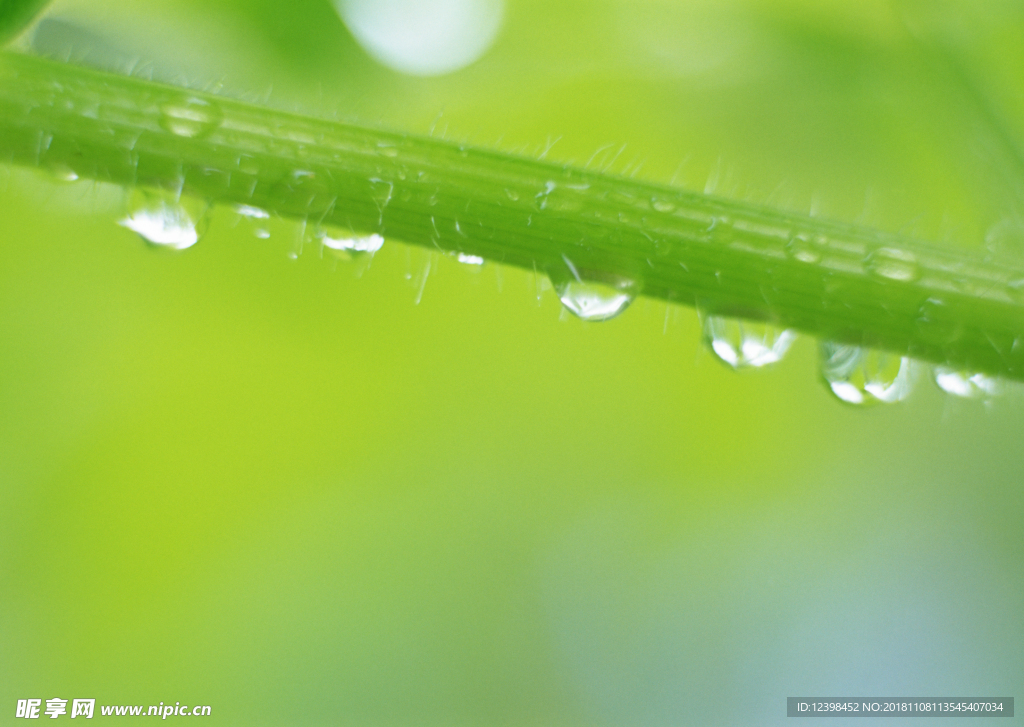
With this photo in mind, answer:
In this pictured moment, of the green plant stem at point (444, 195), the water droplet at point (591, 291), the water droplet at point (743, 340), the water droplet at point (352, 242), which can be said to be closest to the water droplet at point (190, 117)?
the green plant stem at point (444, 195)

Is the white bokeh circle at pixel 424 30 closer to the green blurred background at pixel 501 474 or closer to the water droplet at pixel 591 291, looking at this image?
the green blurred background at pixel 501 474

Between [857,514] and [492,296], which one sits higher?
[492,296]

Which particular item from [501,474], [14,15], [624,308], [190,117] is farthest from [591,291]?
[501,474]

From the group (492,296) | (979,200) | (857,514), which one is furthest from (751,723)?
(492,296)

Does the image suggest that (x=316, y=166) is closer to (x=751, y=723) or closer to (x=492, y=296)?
(x=751, y=723)

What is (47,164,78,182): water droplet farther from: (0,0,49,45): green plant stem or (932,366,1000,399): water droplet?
(932,366,1000,399): water droplet

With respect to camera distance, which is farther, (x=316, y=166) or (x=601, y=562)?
(x=601, y=562)

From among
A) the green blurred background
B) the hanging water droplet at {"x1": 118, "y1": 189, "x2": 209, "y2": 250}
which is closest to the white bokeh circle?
the green blurred background

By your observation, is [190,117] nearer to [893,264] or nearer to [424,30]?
[893,264]
